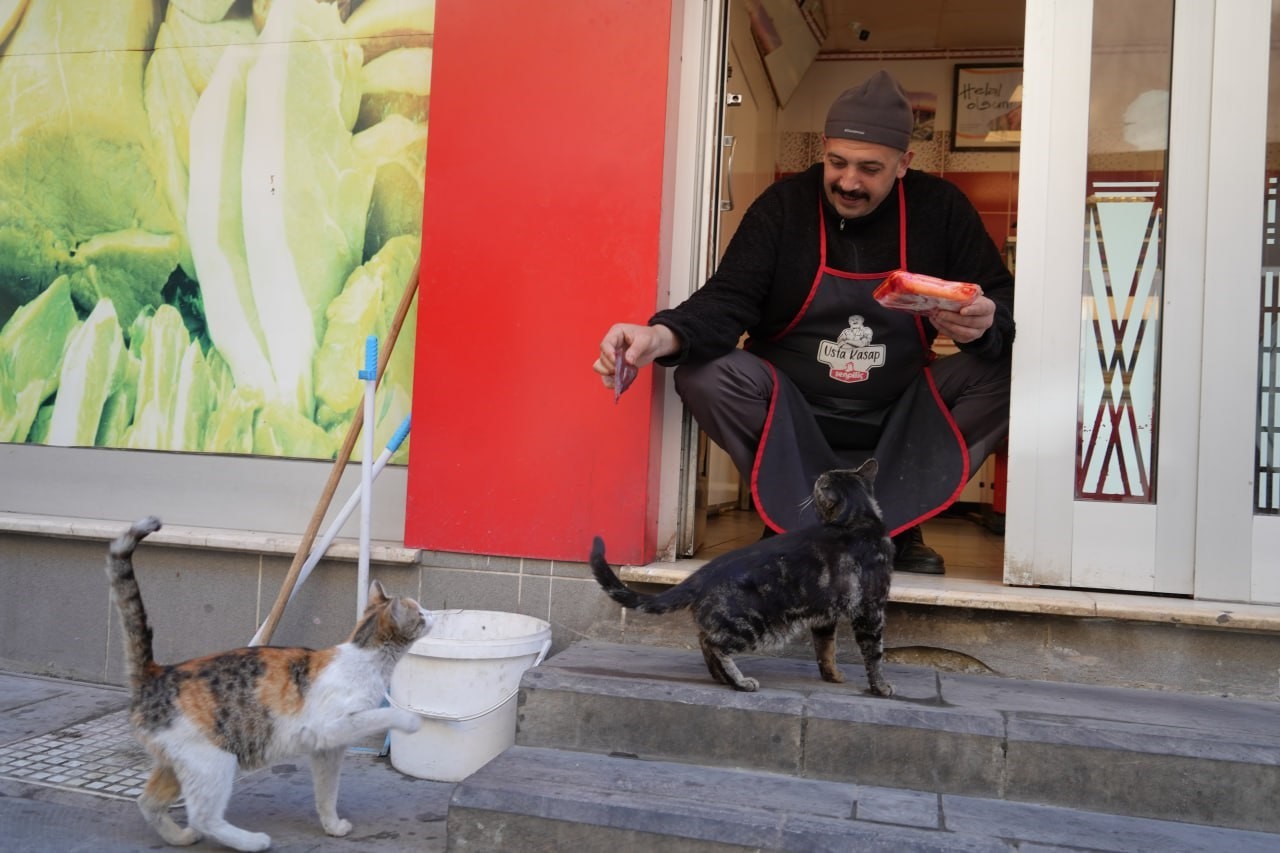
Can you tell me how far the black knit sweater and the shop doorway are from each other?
0.39 m

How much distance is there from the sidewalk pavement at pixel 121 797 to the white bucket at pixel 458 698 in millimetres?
98

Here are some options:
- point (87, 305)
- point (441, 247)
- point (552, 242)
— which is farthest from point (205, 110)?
point (552, 242)

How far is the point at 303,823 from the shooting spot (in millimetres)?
2900

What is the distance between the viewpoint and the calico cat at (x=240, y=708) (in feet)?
8.43

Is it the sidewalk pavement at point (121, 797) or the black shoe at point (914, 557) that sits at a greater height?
the black shoe at point (914, 557)

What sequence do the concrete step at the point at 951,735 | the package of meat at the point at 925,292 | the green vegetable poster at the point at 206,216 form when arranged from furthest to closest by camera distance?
the green vegetable poster at the point at 206,216 → the package of meat at the point at 925,292 → the concrete step at the point at 951,735

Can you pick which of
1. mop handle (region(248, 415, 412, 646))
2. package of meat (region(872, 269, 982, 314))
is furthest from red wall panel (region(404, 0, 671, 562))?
package of meat (region(872, 269, 982, 314))

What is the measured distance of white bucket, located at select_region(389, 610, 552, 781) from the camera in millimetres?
3139

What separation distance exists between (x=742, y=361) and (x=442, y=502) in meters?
1.14

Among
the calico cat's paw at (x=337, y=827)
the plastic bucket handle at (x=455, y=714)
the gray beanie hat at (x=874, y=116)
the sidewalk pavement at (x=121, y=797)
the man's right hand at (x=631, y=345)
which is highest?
the gray beanie hat at (x=874, y=116)

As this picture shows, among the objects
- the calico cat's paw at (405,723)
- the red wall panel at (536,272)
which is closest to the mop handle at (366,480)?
the red wall panel at (536,272)

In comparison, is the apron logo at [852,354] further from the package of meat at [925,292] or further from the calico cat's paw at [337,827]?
the calico cat's paw at [337,827]

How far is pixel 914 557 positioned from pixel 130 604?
248 centimetres

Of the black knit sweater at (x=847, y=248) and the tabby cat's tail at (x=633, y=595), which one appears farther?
the black knit sweater at (x=847, y=248)
